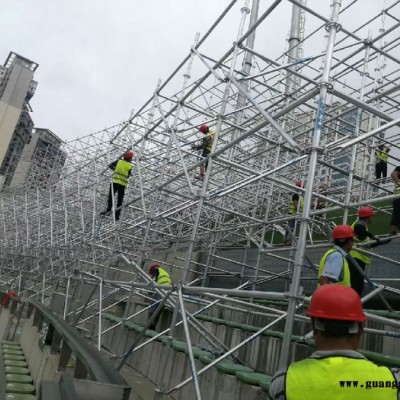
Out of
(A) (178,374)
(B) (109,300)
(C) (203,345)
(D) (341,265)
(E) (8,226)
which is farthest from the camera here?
(E) (8,226)

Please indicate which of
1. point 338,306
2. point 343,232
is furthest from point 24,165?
point 338,306

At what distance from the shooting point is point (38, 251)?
1586 centimetres

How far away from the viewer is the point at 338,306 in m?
1.42

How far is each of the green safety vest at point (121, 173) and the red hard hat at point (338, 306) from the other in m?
7.36

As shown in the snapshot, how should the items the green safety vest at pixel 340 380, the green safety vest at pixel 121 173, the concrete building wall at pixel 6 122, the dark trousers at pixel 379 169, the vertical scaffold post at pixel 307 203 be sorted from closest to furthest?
1. the green safety vest at pixel 340 380
2. the vertical scaffold post at pixel 307 203
3. the dark trousers at pixel 379 169
4. the green safety vest at pixel 121 173
5. the concrete building wall at pixel 6 122

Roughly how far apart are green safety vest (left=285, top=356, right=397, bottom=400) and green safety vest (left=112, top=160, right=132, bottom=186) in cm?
751

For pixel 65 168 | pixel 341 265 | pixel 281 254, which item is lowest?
pixel 341 265

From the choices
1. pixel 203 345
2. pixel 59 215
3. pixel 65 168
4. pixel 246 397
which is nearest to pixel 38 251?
pixel 59 215

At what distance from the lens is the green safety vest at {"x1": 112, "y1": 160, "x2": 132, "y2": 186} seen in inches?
333

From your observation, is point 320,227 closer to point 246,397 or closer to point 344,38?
point 344,38

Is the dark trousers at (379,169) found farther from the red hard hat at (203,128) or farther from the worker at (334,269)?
the worker at (334,269)

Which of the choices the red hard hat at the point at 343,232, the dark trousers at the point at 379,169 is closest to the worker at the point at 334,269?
the red hard hat at the point at 343,232

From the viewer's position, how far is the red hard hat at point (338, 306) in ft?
4.62

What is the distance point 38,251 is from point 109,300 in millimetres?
7607
